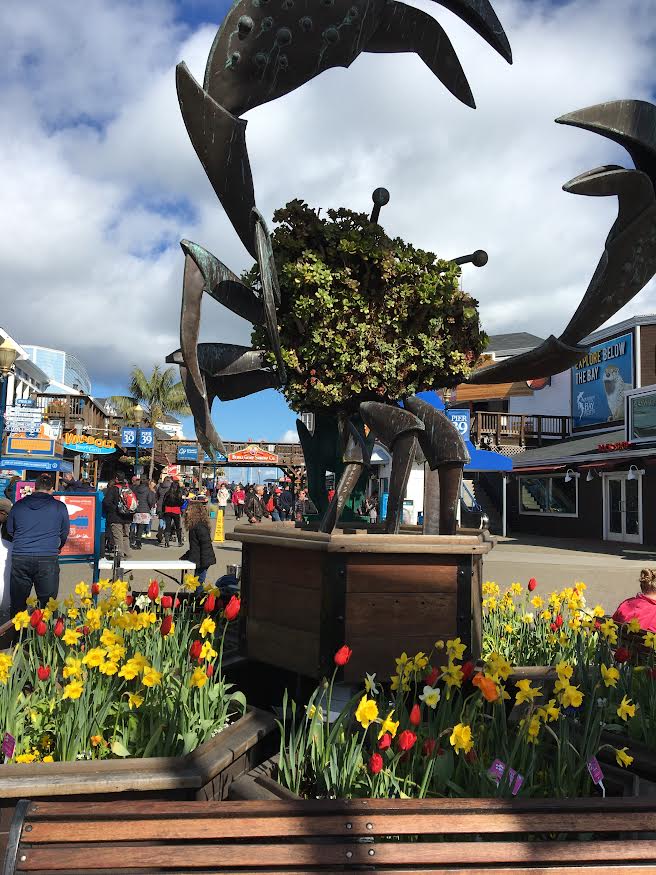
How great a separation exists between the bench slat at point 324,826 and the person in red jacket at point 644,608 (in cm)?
283

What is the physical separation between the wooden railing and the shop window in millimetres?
2908

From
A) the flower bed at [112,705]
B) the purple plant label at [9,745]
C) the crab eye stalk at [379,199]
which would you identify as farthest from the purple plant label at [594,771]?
the crab eye stalk at [379,199]

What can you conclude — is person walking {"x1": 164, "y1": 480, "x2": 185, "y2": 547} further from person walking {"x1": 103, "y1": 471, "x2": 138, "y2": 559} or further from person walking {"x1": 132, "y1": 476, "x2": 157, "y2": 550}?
person walking {"x1": 103, "y1": 471, "x2": 138, "y2": 559}

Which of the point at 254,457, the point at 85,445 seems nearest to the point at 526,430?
the point at 85,445

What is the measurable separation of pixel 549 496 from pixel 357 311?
21.4 meters

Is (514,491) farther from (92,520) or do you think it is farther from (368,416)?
(368,416)

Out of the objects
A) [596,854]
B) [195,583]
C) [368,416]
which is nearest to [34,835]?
[596,854]

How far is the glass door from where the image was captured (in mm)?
18984

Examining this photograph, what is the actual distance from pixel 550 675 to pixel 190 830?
248cm

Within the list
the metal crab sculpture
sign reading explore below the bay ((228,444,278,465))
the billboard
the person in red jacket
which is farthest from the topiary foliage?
sign reading explore below the bay ((228,444,278,465))

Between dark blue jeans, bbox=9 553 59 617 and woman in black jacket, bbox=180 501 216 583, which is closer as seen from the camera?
dark blue jeans, bbox=9 553 59 617

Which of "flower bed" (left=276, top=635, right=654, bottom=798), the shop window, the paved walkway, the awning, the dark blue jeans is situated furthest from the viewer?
the shop window

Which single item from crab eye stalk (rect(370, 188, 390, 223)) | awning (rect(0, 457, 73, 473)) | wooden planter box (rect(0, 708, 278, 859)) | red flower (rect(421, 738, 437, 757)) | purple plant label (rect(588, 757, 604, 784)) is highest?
crab eye stalk (rect(370, 188, 390, 223))

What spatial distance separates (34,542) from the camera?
18.9 ft
